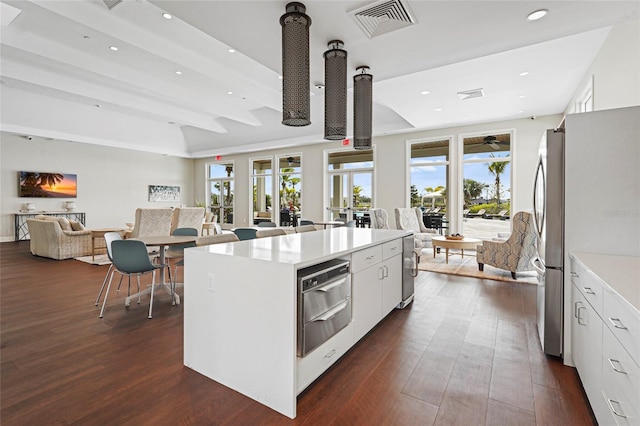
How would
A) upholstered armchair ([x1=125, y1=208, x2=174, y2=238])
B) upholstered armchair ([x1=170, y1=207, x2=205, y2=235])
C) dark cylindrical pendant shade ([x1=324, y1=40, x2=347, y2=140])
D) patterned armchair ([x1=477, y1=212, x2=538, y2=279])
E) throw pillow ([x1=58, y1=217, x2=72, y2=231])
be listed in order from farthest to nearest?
upholstered armchair ([x1=170, y1=207, x2=205, y2=235])
throw pillow ([x1=58, y1=217, x2=72, y2=231])
upholstered armchair ([x1=125, y1=208, x2=174, y2=238])
patterned armchair ([x1=477, y1=212, x2=538, y2=279])
dark cylindrical pendant shade ([x1=324, y1=40, x2=347, y2=140])

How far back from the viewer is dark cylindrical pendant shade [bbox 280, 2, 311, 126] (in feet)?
8.50

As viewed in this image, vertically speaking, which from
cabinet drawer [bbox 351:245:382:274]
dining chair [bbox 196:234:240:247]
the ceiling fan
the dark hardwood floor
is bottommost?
the dark hardwood floor

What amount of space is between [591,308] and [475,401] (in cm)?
84

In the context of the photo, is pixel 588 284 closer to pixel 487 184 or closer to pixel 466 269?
pixel 466 269

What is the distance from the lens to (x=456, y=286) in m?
4.45

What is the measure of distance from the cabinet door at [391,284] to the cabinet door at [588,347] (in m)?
1.39

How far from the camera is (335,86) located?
3117mm

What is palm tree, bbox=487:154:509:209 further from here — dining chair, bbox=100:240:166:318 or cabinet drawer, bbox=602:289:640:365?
dining chair, bbox=100:240:166:318

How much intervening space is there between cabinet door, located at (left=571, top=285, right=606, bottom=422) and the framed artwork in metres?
12.9

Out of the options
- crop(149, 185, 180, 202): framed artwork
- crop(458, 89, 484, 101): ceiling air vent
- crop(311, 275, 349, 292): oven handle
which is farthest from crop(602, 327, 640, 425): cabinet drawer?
crop(149, 185, 180, 202): framed artwork

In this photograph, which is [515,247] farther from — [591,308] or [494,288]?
[591,308]

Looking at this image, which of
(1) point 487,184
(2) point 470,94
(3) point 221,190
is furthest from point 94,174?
(1) point 487,184

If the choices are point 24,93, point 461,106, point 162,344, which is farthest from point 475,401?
point 24,93

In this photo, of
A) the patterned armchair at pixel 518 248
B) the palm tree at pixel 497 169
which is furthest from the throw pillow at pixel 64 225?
the palm tree at pixel 497 169
